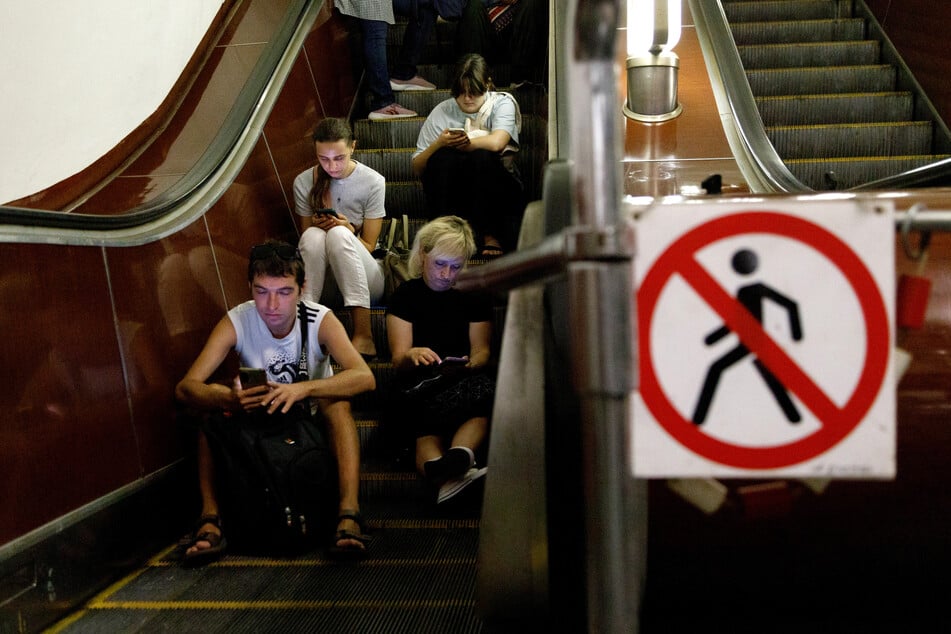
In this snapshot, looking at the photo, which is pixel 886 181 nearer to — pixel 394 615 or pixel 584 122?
pixel 394 615

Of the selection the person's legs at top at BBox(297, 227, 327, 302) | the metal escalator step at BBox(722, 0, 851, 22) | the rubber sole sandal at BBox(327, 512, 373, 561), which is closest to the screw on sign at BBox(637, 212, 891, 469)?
the rubber sole sandal at BBox(327, 512, 373, 561)

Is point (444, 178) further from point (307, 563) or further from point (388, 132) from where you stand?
point (307, 563)

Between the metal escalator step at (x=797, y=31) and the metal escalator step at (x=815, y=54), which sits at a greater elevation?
the metal escalator step at (x=797, y=31)

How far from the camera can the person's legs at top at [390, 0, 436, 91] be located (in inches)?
228

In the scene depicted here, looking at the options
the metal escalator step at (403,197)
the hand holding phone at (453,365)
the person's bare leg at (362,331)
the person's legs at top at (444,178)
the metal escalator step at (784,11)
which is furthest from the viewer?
the metal escalator step at (784,11)

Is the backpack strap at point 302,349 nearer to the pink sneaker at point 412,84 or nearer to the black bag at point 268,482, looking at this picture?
the black bag at point 268,482

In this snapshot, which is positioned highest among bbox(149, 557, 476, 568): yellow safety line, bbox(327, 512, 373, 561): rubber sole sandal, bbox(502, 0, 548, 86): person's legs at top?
bbox(502, 0, 548, 86): person's legs at top

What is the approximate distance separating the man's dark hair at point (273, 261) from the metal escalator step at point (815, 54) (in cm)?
418

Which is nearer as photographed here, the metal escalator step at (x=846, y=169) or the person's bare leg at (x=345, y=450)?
the person's bare leg at (x=345, y=450)

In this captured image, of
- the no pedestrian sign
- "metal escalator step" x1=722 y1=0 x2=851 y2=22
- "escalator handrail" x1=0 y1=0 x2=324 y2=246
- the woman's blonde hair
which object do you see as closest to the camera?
the no pedestrian sign

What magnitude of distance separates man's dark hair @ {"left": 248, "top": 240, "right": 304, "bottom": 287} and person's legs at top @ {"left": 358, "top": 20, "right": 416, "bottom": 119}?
2.79 m

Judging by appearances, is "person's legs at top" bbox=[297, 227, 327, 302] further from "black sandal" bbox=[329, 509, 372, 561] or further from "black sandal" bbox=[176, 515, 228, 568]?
"black sandal" bbox=[329, 509, 372, 561]

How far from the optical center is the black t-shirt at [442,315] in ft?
11.1

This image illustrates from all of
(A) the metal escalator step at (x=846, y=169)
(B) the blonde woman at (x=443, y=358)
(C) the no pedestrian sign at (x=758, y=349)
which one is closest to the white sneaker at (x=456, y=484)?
(B) the blonde woman at (x=443, y=358)
